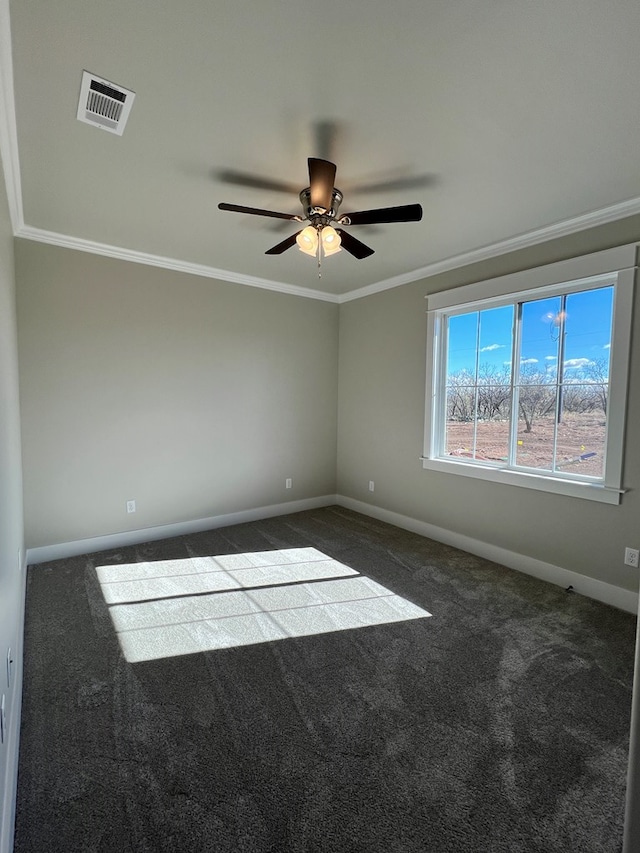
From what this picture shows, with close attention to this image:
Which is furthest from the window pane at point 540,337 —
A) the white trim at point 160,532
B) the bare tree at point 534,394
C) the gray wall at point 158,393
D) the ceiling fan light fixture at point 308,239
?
the white trim at point 160,532

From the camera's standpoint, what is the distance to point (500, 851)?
1259mm

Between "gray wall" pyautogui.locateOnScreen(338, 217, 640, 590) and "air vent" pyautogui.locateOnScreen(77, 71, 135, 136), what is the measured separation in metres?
2.86

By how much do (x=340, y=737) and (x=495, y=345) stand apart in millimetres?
3111

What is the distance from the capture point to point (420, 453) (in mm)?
4113

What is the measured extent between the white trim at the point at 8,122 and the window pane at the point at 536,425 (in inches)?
140

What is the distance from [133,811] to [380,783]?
87cm

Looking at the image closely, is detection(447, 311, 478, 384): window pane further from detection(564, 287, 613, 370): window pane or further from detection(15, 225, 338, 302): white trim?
detection(15, 225, 338, 302): white trim

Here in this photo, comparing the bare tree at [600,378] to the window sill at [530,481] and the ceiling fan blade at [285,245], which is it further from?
the ceiling fan blade at [285,245]

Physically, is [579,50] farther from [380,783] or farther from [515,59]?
[380,783]

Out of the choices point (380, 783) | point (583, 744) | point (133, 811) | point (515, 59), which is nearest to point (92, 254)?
point (515, 59)

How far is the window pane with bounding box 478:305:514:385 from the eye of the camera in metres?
3.42

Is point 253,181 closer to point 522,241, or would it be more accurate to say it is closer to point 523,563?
point 522,241

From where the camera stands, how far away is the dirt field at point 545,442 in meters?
2.91

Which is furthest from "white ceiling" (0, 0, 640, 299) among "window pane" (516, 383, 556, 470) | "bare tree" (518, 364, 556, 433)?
"window pane" (516, 383, 556, 470)
